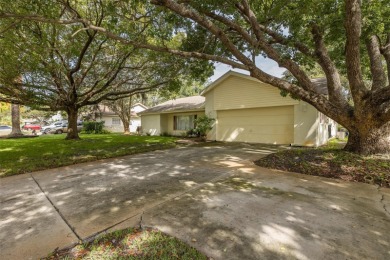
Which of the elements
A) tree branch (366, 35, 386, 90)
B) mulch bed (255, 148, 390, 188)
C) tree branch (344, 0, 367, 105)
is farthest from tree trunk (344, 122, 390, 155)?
tree branch (366, 35, 386, 90)

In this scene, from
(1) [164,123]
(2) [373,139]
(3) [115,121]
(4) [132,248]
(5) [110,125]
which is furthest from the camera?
(3) [115,121]

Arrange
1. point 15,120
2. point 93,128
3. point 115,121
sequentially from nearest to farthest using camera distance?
point 15,120, point 93,128, point 115,121

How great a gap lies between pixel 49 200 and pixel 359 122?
8068mm

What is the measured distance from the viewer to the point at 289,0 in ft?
23.2

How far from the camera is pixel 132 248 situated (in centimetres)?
235

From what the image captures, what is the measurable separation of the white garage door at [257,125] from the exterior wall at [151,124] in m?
7.45

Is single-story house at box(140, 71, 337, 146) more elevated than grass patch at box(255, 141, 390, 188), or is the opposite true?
single-story house at box(140, 71, 337, 146)

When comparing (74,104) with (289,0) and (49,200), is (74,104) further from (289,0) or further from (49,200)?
(289,0)

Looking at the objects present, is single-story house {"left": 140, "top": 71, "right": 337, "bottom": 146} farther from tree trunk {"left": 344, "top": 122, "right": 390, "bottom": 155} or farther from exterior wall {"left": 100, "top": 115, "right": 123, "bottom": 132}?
exterior wall {"left": 100, "top": 115, "right": 123, "bottom": 132}

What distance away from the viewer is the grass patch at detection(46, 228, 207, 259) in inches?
87.9

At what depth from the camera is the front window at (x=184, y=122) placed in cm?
1736

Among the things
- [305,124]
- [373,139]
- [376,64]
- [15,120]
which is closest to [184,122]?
[305,124]

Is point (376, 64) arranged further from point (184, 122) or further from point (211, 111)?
point (184, 122)

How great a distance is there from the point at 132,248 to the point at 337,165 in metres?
5.84
